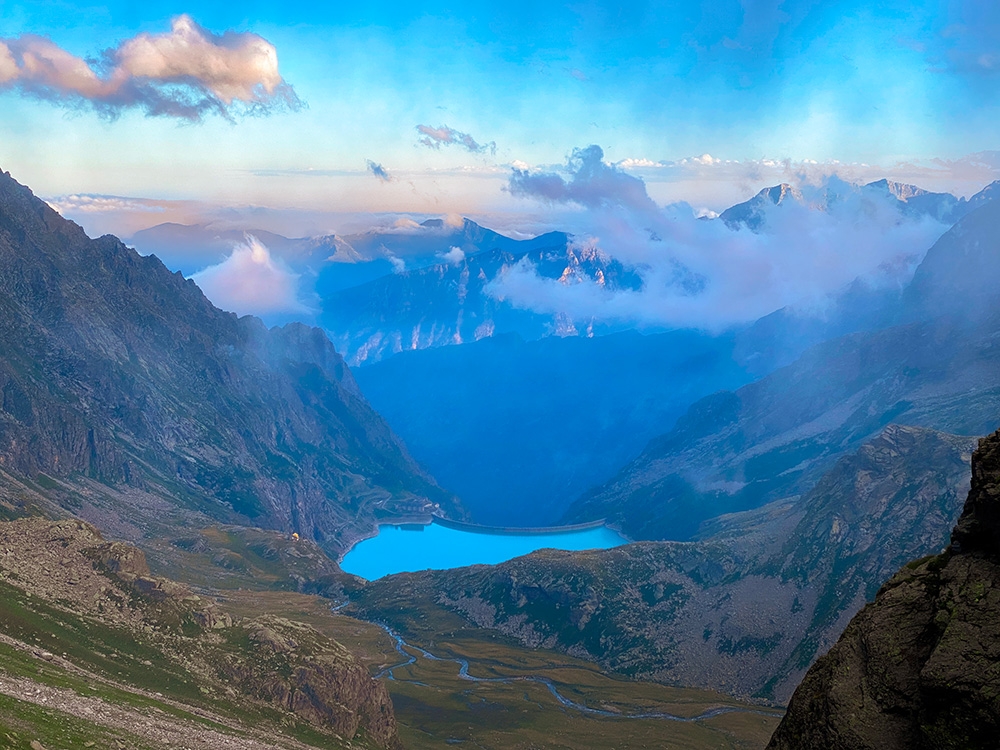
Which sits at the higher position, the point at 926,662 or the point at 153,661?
the point at 926,662

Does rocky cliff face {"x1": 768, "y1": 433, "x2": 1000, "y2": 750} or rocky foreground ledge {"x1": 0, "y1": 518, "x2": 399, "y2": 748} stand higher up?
rocky cliff face {"x1": 768, "y1": 433, "x2": 1000, "y2": 750}

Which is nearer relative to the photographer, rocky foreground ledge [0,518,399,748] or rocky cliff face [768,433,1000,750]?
rocky cliff face [768,433,1000,750]

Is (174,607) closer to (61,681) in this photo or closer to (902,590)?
(61,681)

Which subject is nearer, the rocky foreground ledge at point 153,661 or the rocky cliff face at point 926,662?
the rocky cliff face at point 926,662

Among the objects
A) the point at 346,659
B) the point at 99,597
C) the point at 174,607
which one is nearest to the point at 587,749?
the point at 346,659
